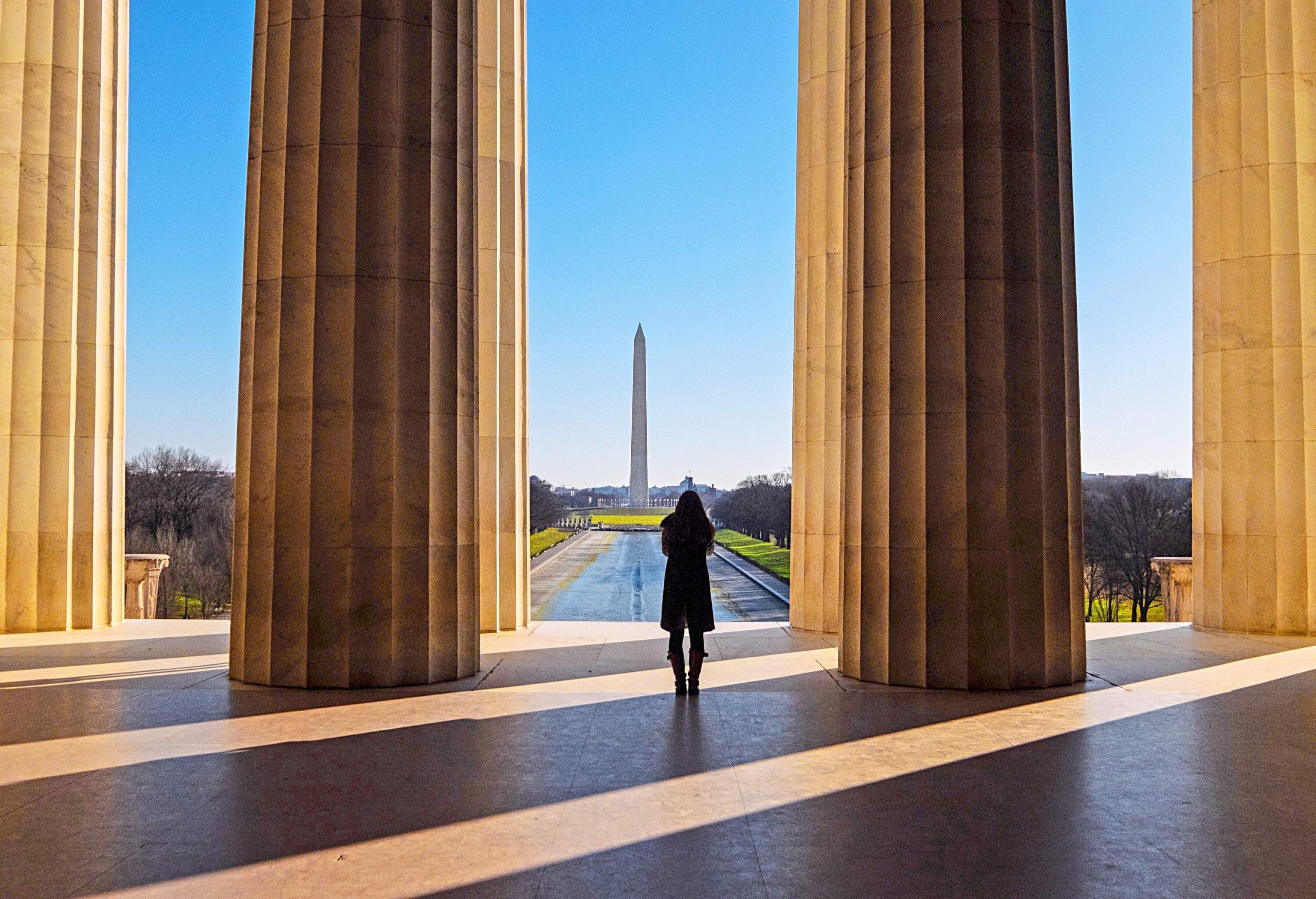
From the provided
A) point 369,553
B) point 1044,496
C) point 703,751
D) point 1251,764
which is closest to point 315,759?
point 703,751

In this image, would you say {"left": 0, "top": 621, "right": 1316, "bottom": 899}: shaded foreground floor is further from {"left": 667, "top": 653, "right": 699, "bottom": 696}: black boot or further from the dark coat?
the dark coat

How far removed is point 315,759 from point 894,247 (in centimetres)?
1166

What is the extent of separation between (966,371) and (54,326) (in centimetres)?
1938

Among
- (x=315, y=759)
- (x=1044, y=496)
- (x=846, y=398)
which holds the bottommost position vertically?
(x=315, y=759)

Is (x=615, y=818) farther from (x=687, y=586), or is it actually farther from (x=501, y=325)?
(x=501, y=325)

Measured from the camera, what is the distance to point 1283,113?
81.0ft

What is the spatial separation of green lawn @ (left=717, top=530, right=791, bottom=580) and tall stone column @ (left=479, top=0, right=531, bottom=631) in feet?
150

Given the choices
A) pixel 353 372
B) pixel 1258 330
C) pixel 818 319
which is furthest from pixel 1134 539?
pixel 353 372

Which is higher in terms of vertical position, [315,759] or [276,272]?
[276,272]

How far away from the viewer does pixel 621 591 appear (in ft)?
232

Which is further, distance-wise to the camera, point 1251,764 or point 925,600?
point 925,600

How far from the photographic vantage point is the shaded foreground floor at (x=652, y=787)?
7996 millimetres

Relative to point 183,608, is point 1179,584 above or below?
above

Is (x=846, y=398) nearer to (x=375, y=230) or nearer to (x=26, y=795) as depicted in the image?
(x=375, y=230)
